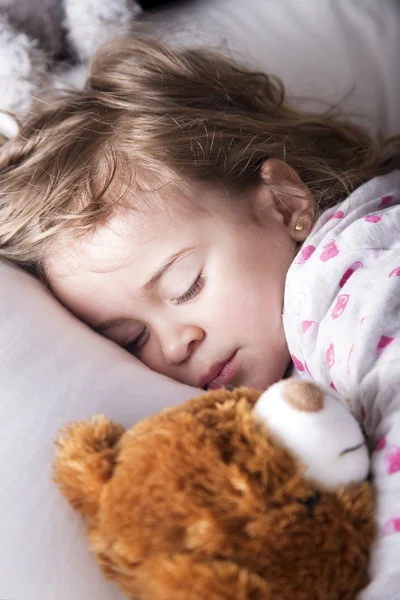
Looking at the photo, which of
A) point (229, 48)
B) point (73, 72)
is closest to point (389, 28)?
point (229, 48)

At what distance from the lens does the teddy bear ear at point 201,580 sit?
443 mm

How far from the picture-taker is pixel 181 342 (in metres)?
0.94

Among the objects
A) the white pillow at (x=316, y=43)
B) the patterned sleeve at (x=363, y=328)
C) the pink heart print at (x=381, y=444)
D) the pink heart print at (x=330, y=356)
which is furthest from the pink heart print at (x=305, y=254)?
the white pillow at (x=316, y=43)

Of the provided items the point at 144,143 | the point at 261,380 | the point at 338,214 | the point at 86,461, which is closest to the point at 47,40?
the point at 144,143

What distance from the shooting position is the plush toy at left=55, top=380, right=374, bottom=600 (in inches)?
18.3

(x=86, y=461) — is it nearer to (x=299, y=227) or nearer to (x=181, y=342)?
(x=181, y=342)

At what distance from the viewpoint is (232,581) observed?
0.45 m

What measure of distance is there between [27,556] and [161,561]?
183mm

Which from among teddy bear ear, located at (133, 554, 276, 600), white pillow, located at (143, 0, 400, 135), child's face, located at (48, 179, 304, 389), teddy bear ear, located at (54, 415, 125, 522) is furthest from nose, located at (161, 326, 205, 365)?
white pillow, located at (143, 0, 400, 135)

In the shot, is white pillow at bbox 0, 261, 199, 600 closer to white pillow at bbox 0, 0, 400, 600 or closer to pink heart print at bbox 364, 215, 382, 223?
white pillow at bbox 0, 0, 400, 600

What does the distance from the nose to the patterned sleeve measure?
0.13 meters

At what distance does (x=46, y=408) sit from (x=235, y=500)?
0.97 ft

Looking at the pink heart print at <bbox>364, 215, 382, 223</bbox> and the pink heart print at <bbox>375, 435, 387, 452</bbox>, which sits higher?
the pink heart print at <bbox>375, 435, 387, 452</bbox>

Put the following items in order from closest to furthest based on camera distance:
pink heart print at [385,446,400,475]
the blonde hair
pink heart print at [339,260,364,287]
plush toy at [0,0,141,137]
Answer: pink heart print at [385,446,400,475], pink heart print at [339,260,364,287], the blonde hair, plush toy at [0,0,141,137]
